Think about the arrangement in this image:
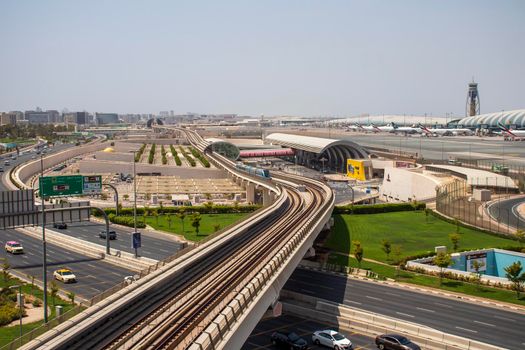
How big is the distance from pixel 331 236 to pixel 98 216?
2173cm

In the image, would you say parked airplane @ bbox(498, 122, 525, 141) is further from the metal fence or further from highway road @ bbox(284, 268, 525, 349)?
highway road @ bbox(284, 268, 525, 349)

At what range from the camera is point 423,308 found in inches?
1009

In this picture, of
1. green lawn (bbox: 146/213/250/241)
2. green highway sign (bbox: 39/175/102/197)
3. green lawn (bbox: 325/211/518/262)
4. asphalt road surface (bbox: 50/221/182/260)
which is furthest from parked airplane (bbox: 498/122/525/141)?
green highway sign (bbox: 39/175/102/197)

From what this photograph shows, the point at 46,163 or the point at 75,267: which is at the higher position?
the point at 46,163

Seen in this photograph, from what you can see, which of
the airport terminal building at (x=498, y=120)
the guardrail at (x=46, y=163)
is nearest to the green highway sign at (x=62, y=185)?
the guardrail at (x=46, y=163)

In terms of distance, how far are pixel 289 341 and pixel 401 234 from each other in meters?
24.3

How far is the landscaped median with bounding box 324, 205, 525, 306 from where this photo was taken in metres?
30.0

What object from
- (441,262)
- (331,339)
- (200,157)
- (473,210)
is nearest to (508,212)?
(473,210)

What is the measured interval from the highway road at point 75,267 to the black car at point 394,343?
13.5 meters

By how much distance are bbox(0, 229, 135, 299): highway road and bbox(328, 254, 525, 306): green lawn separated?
12.4 meters

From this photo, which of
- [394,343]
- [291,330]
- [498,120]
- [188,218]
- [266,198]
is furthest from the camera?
[498,120]

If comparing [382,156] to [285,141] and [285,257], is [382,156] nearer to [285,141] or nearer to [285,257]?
[285,141]

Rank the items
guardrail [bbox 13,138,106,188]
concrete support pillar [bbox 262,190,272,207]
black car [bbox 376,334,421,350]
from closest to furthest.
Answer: black car [bbox 376,334,421,350] < concrete support pillar [bbox 262,190,272,207] < guardrail [bbox 13,138,106,188]

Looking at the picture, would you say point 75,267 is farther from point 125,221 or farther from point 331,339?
point 331,339
